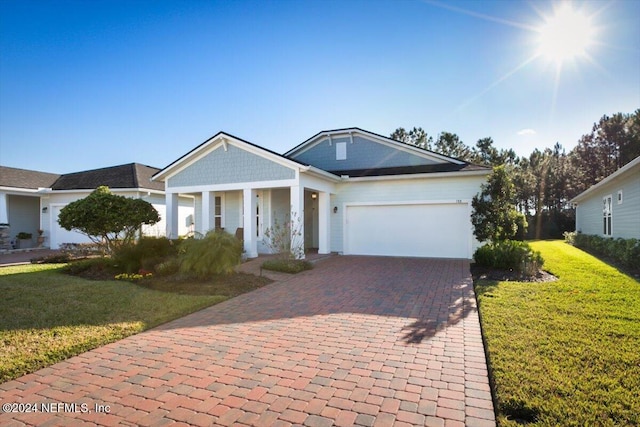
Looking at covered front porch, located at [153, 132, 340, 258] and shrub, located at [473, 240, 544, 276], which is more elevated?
covered front porch, located at [153, 132, 340, 258]

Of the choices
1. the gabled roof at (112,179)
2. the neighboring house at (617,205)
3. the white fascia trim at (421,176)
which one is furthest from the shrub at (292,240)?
the neighboring house at (617,205)

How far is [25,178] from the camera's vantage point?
63.8ft

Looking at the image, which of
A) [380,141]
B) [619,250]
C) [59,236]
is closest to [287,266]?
[380,141]

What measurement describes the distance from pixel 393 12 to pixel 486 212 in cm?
726

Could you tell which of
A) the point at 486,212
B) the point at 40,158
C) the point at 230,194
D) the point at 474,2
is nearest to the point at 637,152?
the point at 486,212

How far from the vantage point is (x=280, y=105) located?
14.9m

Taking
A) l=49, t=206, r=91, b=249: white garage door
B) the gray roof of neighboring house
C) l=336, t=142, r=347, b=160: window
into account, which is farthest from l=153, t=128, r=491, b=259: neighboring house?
l=49, t=206, r=91, b=249: white garage door

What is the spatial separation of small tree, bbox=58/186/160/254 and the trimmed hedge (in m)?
15.7

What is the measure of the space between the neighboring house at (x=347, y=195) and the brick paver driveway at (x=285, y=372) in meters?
7.19

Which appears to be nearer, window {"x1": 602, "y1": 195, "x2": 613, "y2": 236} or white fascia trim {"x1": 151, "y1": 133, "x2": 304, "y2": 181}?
white fascia trim {"x1": 151, "y1": 133, "x2": 304, "y2": 181}

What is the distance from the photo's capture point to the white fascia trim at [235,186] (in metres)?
12.7

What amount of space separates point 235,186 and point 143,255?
440 cm

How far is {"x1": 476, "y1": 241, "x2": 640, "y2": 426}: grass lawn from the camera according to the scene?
294 cm

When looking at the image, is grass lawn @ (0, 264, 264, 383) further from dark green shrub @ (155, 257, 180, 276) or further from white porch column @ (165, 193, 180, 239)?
white porch column @ (165, 193, 180, 239)
